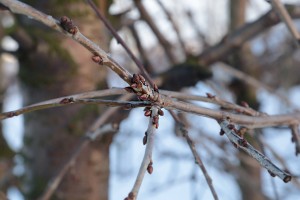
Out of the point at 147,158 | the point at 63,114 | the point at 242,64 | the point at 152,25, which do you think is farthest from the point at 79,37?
the point at 242,64

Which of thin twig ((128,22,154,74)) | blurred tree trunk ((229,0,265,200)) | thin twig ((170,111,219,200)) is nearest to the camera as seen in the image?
thin twig ((170,111,219,200))

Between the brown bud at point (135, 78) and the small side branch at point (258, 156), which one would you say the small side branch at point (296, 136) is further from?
the brown bud at point (135, 78)

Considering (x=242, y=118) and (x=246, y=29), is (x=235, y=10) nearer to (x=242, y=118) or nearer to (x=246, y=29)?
(x=246, y=29)

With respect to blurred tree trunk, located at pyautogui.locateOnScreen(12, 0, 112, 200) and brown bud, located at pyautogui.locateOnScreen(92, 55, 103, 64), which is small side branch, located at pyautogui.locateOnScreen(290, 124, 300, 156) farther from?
blurred tree trunk, located at pyautogui.locateOnScreen(12, 0, 112, 200)

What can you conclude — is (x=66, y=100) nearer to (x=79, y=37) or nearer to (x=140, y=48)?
(x=79, y=37)

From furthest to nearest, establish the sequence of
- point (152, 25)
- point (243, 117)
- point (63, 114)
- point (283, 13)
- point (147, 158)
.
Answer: point (152, 25) < point (63, 114) < point (283, 13) < point (243, 117) < point (147, 158)

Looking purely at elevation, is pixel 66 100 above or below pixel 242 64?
below

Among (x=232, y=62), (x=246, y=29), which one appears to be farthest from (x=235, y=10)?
(x=246, y=29)

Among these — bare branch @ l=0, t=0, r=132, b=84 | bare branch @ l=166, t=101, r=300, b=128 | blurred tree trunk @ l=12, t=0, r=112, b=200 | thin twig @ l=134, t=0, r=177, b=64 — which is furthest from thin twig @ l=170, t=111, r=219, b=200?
thin twig @ l=134, t=0, r=177, b=64

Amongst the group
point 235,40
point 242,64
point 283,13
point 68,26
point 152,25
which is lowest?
point 68,26
